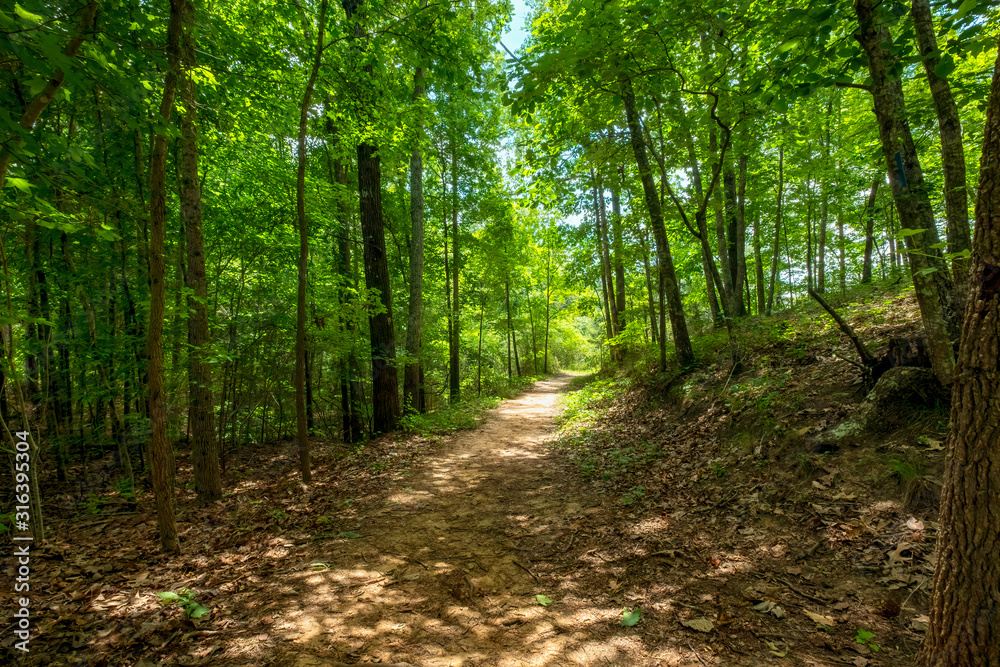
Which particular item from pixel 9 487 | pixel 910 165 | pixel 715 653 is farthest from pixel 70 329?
pixel 910 165

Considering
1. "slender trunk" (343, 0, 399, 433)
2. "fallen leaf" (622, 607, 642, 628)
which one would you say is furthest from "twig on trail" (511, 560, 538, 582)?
"slender trunk" (343, 0, 399, 433)

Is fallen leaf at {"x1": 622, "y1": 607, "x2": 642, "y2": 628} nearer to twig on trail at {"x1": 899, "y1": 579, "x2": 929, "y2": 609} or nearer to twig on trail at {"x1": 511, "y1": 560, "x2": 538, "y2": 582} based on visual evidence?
twig on trail at {"x1": 511, "y1": 560, "x2": 538, "y2": 582}

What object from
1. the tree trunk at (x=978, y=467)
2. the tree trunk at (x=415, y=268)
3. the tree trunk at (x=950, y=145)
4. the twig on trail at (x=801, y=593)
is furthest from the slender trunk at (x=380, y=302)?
the tree trunk at (x=950, y=145)

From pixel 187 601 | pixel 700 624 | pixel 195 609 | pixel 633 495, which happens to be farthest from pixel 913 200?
pixel 187 601

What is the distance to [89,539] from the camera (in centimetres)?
444

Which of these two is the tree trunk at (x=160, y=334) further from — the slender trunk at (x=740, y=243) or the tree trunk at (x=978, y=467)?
the slender trunk at (x=740, y=243)

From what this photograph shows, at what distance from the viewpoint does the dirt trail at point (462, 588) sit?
2584 millimetres

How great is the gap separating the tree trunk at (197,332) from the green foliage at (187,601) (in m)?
2.57

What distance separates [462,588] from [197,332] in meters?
4.84

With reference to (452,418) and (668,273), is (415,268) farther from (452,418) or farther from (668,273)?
(668,273)

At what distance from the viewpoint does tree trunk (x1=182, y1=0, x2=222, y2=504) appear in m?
5.20

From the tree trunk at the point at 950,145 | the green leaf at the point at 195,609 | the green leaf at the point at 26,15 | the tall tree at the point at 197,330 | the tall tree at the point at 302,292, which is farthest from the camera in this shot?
the tall tree at the point at 302,292

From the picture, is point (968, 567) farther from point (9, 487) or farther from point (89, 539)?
point (9, 487)

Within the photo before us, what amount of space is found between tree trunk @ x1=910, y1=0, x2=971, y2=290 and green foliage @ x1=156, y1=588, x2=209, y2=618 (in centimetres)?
735
